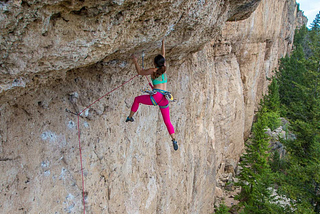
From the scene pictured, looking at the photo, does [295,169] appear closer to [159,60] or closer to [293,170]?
[293,170]

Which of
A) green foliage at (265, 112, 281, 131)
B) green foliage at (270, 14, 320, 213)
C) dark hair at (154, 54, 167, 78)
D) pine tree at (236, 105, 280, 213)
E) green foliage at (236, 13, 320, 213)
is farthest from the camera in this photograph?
green foliage at (265, 112, 281, 131)

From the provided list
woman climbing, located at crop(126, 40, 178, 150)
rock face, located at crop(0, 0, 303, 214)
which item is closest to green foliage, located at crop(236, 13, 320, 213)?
rock face, located at crop(0, 0, 303, 214)

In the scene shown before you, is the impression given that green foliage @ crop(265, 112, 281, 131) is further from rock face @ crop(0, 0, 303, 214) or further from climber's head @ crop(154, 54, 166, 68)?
climber's head @ crop(154, 54, 166, 68)

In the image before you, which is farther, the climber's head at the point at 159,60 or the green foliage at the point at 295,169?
the green foliage at the point at 295,169

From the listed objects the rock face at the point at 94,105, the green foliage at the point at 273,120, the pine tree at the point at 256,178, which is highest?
the rock face at the point at 94,105

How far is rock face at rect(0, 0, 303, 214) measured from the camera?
2402 mm

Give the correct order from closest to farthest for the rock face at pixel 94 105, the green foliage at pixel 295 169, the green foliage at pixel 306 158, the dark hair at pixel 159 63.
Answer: the rock face at pixel 94 105
the dark hair at pixel 159 63
the green foliage at pixel 306 158
the green foliage at pixel 295 169

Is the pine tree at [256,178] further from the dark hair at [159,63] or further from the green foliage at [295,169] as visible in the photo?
the dark hair at [159,63]

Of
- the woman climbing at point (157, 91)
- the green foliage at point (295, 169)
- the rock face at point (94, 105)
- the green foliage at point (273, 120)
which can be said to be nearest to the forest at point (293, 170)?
the green foliage at point (295, 169)

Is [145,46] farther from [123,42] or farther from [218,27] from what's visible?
[218,27]

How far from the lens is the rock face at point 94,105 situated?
7.88 ft

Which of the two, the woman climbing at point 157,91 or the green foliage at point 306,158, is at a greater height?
the woman climbing at point 157,91

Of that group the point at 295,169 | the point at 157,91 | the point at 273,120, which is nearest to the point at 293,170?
the point at 295,169

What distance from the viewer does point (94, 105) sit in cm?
376
